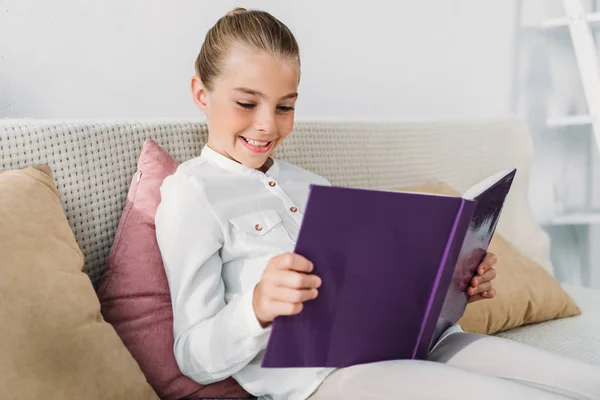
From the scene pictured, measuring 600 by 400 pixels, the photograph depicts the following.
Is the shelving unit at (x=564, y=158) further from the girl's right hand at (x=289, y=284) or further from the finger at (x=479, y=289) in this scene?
the girl's right hand at (x=289, y=284)

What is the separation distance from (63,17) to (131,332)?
0.77m

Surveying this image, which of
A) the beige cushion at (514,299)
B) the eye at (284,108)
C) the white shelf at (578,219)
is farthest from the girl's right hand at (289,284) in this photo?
the white shelf at (578,219)

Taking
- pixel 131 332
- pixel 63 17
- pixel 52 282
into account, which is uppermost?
pixel 63 17

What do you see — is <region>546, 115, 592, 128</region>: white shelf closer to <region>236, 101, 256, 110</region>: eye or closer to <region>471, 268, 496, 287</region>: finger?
<region>471, 268, 496, 287</region>: finger

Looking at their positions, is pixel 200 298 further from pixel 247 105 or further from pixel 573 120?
pixel 573 120

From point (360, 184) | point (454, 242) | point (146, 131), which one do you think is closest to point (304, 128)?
point (360, 184)

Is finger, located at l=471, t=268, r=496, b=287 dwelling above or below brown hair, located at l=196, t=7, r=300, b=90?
below

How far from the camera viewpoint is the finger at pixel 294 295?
0.80 metres

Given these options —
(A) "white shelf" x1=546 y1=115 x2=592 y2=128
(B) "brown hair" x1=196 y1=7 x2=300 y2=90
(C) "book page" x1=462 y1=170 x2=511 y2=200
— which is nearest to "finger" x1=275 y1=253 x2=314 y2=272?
(C) "book page" x1=462 y1=170 x2=511 y2=200

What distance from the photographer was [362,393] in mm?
915

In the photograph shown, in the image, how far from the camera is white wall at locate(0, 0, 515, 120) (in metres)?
1.51

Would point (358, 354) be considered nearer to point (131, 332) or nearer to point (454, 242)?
point (454, 242)

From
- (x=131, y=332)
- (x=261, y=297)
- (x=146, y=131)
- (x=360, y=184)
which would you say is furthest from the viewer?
(x=360, y=184)

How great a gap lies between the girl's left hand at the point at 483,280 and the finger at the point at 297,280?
387 millimetres
